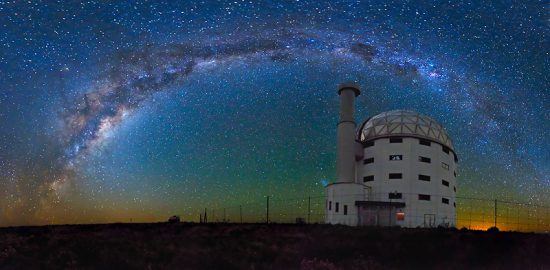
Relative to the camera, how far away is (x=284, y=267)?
65.1ft

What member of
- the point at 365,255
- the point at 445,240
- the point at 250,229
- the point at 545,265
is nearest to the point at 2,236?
the point at 250,229

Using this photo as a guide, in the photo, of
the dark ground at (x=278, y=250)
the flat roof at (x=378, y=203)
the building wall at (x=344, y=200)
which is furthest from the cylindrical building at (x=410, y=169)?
the dark ground at (x=278, y=250)

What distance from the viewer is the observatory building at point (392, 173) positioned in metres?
46.6

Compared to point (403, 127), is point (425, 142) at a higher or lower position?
lower

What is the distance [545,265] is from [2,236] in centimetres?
3252

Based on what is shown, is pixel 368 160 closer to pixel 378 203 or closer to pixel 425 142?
pixel 425 142

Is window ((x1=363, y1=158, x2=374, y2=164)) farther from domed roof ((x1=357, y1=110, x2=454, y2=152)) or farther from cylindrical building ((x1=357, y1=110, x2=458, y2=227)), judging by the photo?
domed roof ((x1=357, y1=110, x2=454, y2=152))

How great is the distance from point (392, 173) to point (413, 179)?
241 centimetres

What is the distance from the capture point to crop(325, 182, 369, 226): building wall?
45.6 metres

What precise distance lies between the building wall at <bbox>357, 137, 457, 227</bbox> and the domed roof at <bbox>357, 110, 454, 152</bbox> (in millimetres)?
980

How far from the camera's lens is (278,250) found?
73.2 ft

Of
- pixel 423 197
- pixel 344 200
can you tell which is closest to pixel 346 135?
pixel 344 200

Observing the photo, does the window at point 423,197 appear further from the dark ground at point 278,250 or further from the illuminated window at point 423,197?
the dark ground at point 278,250

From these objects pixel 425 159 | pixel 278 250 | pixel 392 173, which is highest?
pixel 425 159
